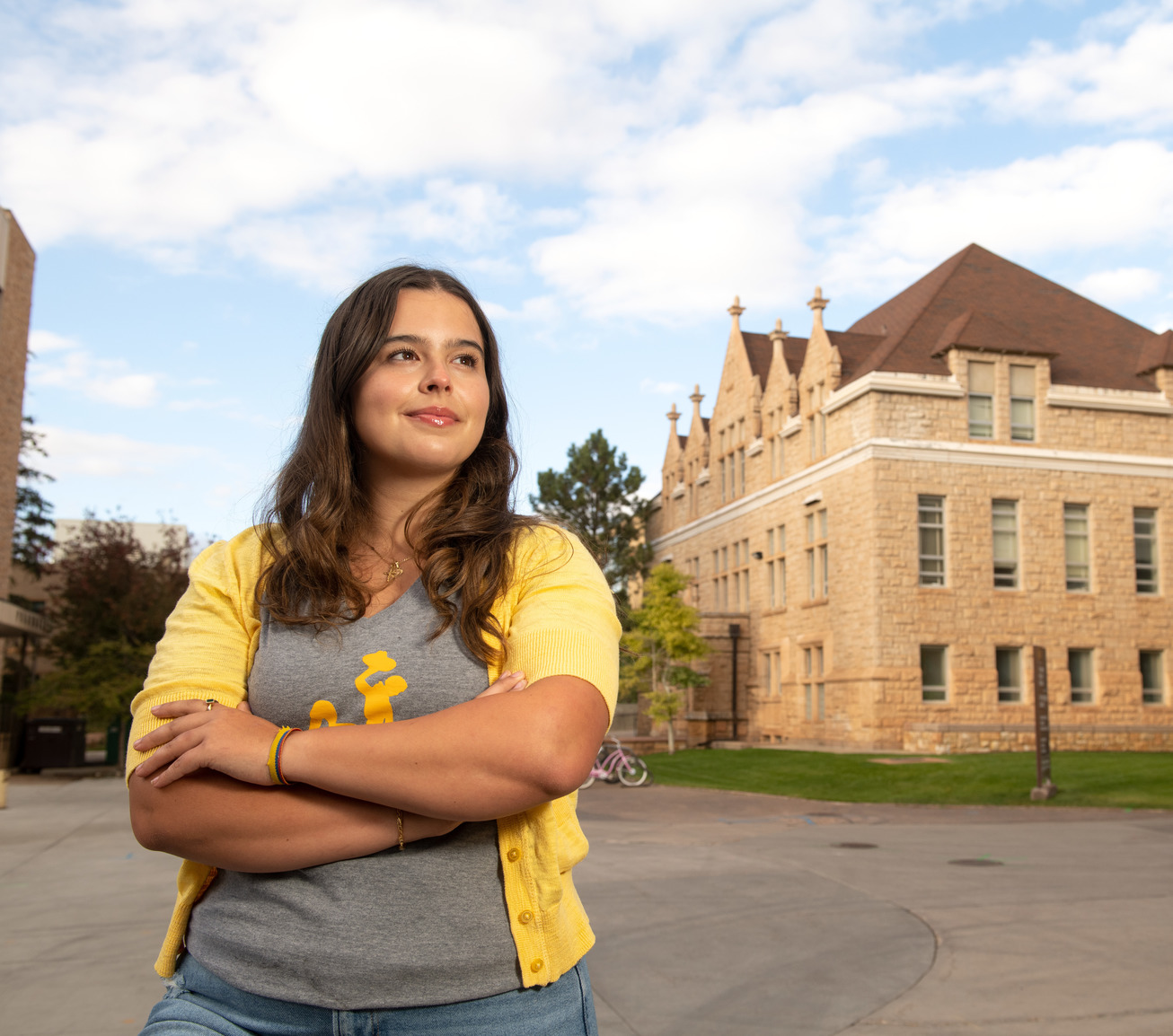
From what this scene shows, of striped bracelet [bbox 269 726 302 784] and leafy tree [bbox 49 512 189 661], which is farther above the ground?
leafy tree [bbox 49 512 189 661]

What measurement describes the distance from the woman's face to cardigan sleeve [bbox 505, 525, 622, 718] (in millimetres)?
243

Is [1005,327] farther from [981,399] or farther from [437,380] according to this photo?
[437,380]

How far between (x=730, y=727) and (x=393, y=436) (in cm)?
3743

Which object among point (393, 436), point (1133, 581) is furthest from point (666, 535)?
point (393, 436)

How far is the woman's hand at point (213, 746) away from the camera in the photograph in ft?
5.56

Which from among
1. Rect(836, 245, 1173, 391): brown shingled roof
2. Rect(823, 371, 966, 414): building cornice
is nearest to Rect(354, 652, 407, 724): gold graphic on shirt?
Rect(823, 371, 966, 414): building cornice

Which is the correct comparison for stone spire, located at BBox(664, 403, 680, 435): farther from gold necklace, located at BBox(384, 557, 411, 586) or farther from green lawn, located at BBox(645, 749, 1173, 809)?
gold necklace, located at BBox(384, 557, 411, 586)

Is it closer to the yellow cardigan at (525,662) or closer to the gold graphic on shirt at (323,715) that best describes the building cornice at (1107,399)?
the yellow cardigan at (525,662)

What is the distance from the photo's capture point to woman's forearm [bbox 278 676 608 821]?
1657 mm

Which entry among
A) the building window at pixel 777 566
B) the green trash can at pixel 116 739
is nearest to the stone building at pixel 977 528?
the building window at pixel 777 566

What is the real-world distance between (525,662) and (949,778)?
19.4m

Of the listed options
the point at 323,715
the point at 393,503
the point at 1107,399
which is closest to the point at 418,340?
the point at 393,503

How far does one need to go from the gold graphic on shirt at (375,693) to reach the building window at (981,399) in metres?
30.6

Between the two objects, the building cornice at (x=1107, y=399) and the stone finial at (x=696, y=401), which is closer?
the building cornice at (x=1107, y=399)
